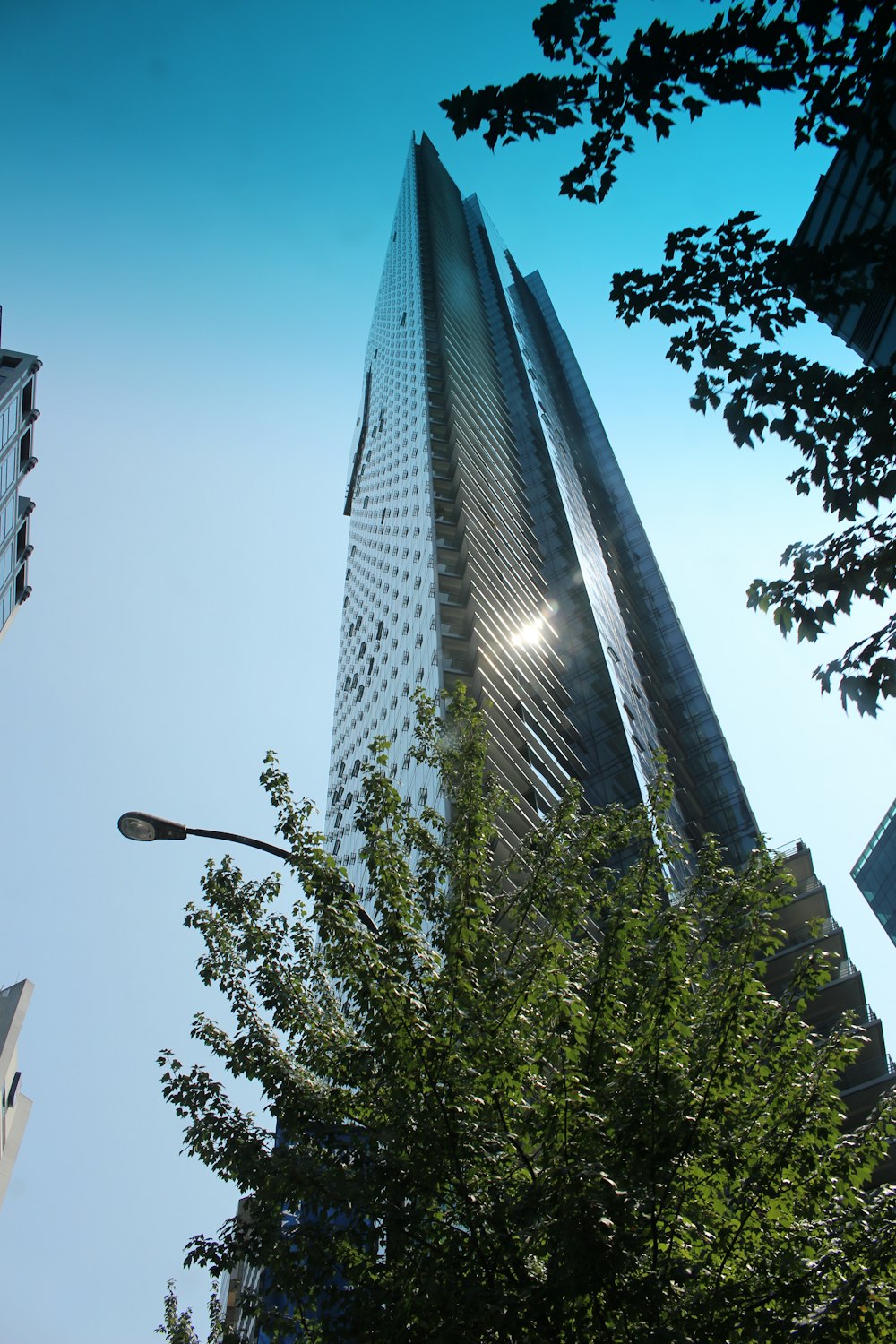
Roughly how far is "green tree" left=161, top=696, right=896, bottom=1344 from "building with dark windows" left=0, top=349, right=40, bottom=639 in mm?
57852

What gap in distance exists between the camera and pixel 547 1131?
7.46 meters

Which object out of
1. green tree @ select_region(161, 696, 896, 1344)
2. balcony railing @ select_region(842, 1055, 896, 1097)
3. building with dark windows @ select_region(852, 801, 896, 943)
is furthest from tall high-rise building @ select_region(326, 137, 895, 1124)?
building with dark windows @ select_region(852, 801, 896, 943)

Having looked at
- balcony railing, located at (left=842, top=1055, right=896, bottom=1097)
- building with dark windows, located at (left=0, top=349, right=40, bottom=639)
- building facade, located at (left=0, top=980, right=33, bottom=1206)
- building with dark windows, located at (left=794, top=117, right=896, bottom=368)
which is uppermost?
building with dark windows, located at (left=0, top=349, right=40, bottom=639)

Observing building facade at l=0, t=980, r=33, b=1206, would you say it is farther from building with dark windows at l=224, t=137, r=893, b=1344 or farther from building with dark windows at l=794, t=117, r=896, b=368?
building with dark windows at l=794, t=117, r=896, b=368

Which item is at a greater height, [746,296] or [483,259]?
[483,259]

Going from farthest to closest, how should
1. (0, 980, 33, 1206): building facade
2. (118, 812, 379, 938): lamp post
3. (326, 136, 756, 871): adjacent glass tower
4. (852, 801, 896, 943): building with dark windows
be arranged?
(852, 801, 896, 943): building with dark windows, (0, 980, 33, 1206): building facade, (326, 136, 756, 871): adjacent glass tower, (118, 812, 379, 938): lamp post

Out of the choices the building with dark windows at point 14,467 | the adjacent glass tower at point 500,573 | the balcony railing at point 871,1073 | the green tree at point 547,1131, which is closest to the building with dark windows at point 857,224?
the green tree at point 547,1131

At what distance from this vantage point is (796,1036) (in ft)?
28.3

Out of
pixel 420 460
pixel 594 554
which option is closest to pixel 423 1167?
pixel 420 460

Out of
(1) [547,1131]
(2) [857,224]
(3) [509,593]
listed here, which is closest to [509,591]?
(3) [509,593]

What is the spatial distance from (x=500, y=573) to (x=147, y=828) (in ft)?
111

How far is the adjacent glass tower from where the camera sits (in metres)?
36.5

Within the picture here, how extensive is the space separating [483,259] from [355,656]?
63289 mm

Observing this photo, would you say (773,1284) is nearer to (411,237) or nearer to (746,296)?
(746,296)
